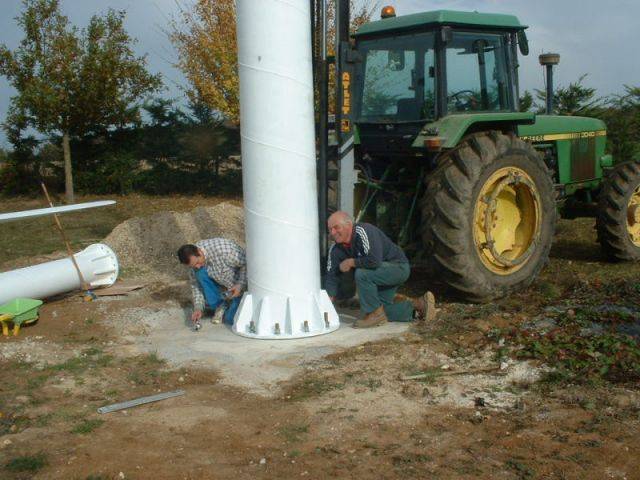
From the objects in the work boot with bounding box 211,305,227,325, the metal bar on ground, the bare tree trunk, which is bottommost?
the metal bar on ground

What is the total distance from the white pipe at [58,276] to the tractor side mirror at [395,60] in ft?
12.1

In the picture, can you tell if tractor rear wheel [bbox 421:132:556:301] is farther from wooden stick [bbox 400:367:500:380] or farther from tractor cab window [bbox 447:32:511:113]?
wooden stick [bbox 400:367:500:380]

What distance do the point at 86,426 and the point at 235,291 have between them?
247 centimetres

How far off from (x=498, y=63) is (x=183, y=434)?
5.01 meters

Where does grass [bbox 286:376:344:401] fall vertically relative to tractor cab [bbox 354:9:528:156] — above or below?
below

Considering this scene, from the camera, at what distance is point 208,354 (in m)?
5.86

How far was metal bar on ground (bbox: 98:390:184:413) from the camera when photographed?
4.75m

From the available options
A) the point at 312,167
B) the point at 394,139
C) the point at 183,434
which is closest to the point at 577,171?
the point at 394,139

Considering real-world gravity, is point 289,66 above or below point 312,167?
above

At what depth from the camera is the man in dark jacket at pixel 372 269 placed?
642 cm

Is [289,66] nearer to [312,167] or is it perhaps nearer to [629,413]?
[312,167]

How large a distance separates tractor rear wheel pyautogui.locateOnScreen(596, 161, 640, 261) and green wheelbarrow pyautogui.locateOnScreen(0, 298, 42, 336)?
6.33 meters

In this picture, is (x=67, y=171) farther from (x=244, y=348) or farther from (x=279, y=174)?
(x=244, y=348)

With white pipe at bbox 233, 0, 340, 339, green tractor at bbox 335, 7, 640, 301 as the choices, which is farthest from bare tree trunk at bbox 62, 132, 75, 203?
white pipe at bbox 233, 0, 340, 339
